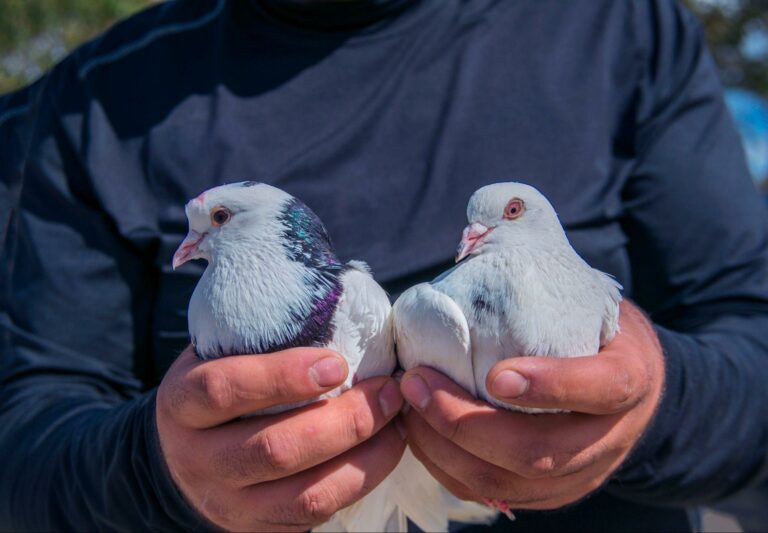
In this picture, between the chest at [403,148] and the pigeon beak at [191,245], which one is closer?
the pigeon beak at [191,245]

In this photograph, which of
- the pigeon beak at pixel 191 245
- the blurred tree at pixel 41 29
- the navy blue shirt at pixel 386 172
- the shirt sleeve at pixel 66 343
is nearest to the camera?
the pigeon beak at pixel 191 245

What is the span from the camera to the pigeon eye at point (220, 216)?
1.41 metres

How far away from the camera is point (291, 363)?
126cm

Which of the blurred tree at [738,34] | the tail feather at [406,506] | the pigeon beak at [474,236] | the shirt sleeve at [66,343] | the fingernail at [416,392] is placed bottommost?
the blurred tree at [738,34]

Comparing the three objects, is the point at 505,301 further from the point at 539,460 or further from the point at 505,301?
the point at 539,460

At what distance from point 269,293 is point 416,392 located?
0.96 feet

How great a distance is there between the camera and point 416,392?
53.2 inches

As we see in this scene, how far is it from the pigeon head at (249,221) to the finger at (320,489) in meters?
0.37

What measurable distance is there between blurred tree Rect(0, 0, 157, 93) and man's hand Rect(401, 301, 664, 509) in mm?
5640

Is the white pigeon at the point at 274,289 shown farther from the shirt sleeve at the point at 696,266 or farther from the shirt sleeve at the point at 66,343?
the shirt sleeve at the point at 696,266

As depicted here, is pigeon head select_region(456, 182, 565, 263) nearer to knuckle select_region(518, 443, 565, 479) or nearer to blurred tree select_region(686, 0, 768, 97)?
knuckle select_region(518, 443, 565, 479)

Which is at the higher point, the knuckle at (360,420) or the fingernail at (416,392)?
the fingernail at (416,392)

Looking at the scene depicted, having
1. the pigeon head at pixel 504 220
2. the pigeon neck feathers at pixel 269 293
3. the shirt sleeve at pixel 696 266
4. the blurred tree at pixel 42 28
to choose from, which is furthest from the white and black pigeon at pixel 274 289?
the blurred tree at pixel 42 28

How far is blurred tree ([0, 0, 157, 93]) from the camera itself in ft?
20.1
